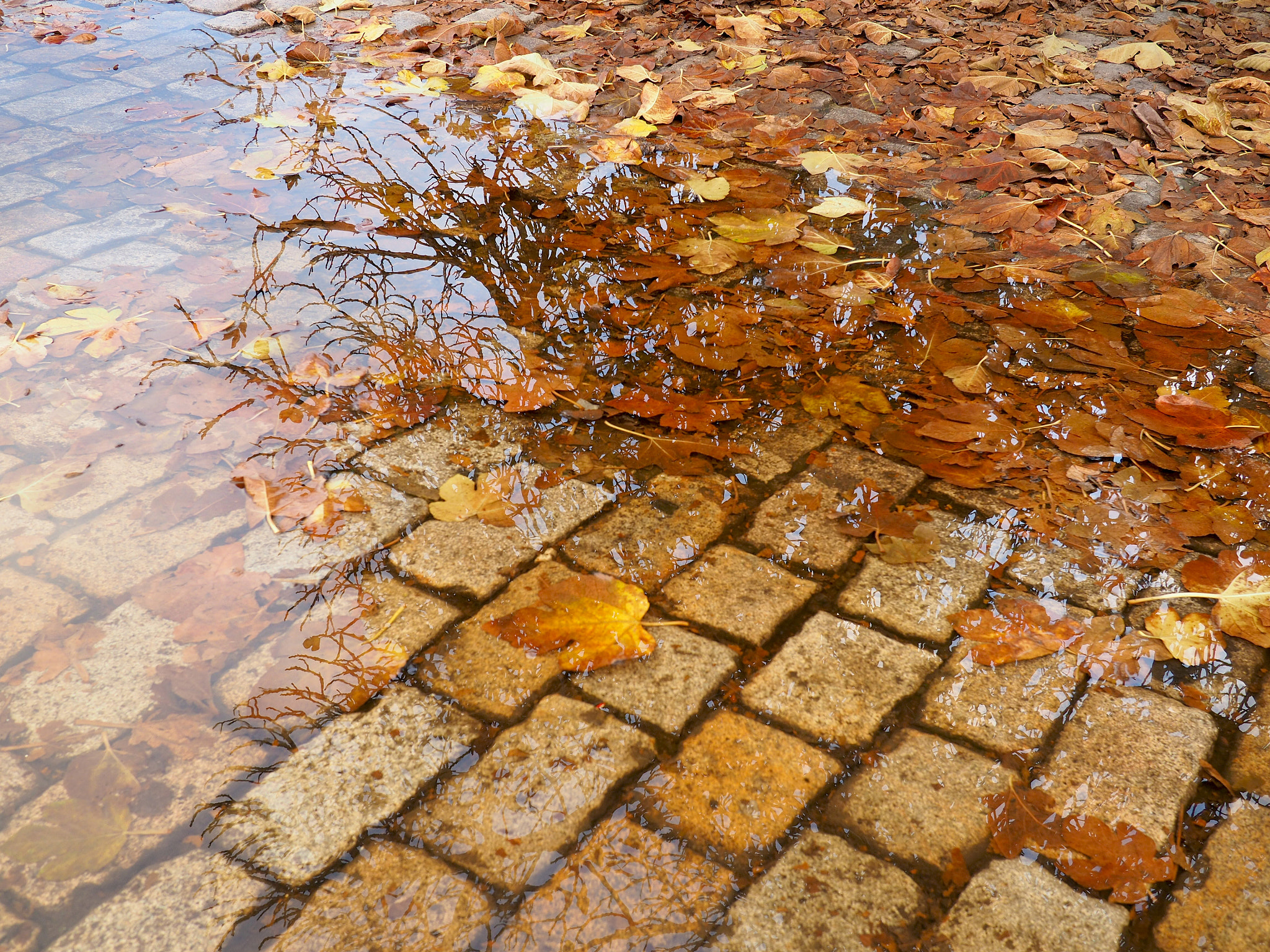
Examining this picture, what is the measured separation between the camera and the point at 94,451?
2.16m

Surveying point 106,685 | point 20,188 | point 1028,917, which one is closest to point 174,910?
point 106,685

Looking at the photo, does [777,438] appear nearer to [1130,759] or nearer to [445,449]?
[445,449]

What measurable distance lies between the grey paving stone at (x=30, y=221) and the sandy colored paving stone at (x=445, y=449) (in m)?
1.94

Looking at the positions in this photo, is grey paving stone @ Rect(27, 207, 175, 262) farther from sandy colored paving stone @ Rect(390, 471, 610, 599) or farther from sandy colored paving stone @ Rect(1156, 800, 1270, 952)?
sandy colored paving stone @ Rect(1156, 800, 1270, 952)

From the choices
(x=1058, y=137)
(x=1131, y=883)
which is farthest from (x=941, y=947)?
(x=1058, y=137)

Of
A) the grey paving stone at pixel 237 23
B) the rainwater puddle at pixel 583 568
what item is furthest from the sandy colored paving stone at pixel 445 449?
the grey paving stone at pixel 237 23

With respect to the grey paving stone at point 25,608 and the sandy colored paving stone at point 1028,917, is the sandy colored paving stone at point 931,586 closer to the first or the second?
the sandy colored paving stone at point 1028,917

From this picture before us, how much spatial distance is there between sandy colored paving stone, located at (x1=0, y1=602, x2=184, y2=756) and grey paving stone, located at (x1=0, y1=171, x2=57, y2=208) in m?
2.41

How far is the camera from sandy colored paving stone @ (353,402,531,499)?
2061mm

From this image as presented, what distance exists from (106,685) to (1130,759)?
6.26ft

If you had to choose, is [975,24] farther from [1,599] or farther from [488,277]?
[1,599]

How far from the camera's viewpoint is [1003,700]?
1.61 meters

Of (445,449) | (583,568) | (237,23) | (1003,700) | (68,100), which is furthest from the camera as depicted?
(237,23)

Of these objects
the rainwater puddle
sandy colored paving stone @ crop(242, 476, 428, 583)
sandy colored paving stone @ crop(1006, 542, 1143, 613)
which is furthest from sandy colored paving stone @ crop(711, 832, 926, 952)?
sandy colored paving stone @ crop(242, 476, 428, 583)
